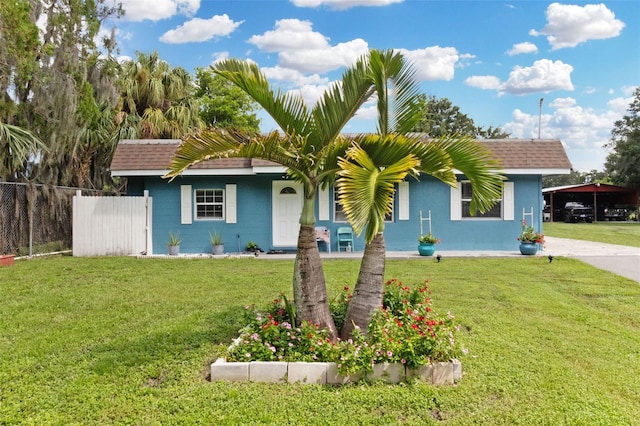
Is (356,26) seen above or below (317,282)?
above

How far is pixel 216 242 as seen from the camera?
1175 centimetres

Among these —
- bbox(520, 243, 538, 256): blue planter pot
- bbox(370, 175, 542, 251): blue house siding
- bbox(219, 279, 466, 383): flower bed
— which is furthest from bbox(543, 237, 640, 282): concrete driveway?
bbox(219, 279, 466, 383): flower bed

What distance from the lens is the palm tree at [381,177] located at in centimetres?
297

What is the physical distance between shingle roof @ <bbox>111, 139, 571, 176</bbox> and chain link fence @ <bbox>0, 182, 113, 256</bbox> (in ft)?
5.62

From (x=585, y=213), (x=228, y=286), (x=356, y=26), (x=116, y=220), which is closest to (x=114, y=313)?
(x=228, y=286)

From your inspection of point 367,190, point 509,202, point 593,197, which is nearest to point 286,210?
point 509,202

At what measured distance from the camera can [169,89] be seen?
18062 millimetres

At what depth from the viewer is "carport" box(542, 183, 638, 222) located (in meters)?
28.2

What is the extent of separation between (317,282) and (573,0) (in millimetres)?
10220

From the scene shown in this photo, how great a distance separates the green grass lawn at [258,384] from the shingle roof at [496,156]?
4.30 m

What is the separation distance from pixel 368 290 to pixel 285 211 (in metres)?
8.40

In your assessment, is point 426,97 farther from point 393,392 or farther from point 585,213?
point 585,213

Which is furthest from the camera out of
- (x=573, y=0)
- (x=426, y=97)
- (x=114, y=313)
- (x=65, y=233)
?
(x=65, y=233)

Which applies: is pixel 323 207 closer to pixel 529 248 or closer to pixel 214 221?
pixel 214 221
